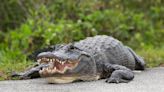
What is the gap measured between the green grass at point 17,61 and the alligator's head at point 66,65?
108cm

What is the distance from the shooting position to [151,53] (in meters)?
9.36

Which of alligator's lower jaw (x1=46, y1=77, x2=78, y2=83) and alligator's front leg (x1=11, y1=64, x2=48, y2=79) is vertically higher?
alligator's front leg (x1=11, y1=64, x2=48, y2=79)

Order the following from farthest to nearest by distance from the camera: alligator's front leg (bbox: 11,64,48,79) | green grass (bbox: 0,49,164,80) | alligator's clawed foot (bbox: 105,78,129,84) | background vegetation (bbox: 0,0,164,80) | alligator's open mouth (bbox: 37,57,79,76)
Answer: background vegetation (bbox: 0,0,164,80)
green grass (bbox: 0,49,164,80)
alligator's front leg (bbox: 11,64,48,79)
alligator's clawed foot (bbox: 105,78,129,84)
alligator's open mouth (bbox: 37,57,79,76)

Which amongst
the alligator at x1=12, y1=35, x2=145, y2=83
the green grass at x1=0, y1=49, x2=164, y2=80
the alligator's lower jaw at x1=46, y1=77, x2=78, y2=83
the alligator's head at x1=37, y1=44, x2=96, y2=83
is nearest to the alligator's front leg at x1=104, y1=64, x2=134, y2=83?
the alligator at x1=12, y1=35, x2=145, y2=83

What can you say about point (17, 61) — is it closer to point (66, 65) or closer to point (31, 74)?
point (31, 74)

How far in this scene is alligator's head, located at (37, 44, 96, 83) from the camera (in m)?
6.05

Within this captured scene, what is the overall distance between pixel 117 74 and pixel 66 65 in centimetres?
70

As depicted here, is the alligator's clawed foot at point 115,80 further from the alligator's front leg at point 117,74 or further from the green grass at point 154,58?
the green grass at point 154,58

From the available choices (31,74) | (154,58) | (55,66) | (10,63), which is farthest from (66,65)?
(154,58)

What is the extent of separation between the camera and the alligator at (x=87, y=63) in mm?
6102

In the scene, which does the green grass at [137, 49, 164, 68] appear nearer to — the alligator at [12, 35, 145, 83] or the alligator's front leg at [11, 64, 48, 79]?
the alligator at [12, 35, 145, 83]

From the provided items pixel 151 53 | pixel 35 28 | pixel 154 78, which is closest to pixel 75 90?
pixel 154 78

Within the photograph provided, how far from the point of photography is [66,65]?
616 cm

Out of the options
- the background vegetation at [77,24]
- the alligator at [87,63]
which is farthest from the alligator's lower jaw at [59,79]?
the background vegetation at [77,24]
